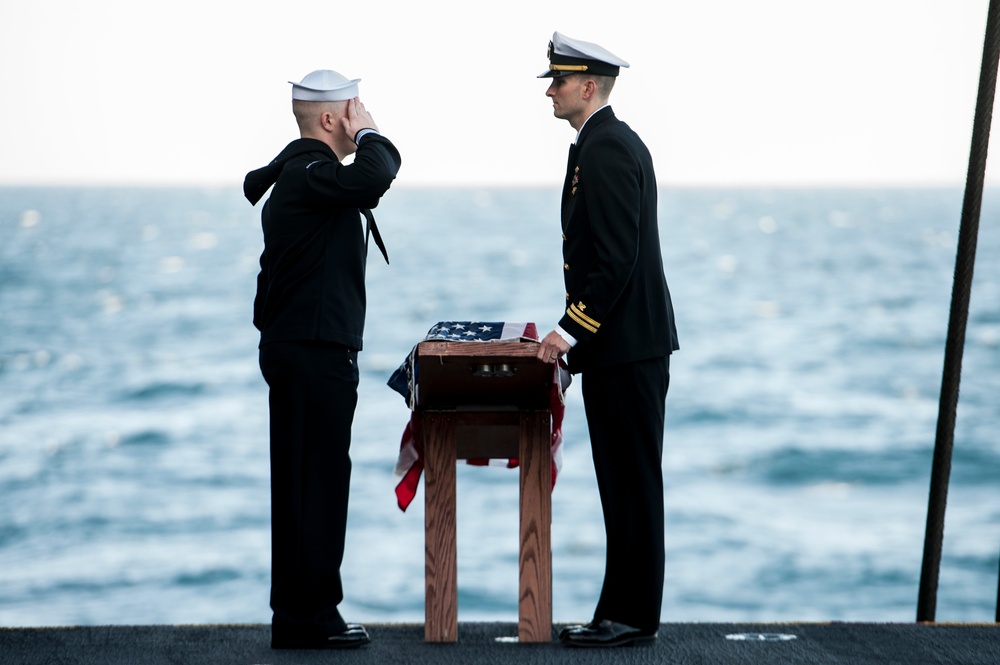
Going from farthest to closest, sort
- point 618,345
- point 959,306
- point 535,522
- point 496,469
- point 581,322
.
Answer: point 496,469, point 959,306, point 535,522, point 618,345, point 581,322

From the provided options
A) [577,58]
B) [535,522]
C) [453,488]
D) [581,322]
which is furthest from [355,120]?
[535,522]

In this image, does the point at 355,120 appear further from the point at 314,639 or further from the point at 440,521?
the point at 314,639

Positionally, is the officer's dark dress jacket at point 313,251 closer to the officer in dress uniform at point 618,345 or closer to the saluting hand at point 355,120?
the saluting hand at point 355,120

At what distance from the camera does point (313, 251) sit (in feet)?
12.1

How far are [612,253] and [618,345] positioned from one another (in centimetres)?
26

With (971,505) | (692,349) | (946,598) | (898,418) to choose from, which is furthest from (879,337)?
(946,598)

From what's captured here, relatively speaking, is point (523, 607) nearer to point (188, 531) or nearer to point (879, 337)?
point (188, 531)

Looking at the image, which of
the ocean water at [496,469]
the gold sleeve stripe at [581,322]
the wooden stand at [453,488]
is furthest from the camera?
the ocean water at [496,469]

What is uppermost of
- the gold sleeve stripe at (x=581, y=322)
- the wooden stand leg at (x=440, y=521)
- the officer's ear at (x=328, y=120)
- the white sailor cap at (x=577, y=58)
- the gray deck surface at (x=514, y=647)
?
the white sailor cap at (x=577, y=58)

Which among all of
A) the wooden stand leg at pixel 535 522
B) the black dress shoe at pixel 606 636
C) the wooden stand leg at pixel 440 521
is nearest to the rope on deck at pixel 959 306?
the black dress shoe at pixel 606 636

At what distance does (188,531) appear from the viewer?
27.5 metres

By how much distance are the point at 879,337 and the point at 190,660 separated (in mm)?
44033

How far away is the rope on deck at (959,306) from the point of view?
13.5 feet

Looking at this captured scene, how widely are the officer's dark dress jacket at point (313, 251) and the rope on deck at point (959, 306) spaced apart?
179 centimetres
